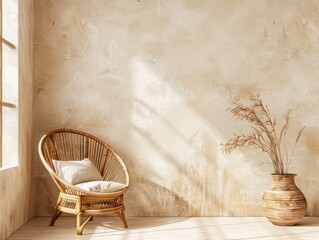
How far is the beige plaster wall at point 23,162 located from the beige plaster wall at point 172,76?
208mm

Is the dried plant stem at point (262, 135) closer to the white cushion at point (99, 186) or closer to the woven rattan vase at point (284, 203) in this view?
the woven rattan vase at point (284, 203)

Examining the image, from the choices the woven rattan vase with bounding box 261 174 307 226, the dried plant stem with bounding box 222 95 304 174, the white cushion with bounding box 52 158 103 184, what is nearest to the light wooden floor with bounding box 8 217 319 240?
the woven rattan vase with bounding box 261 174 307 226

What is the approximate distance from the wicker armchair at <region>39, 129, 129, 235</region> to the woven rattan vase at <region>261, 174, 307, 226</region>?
Answer: 141cm

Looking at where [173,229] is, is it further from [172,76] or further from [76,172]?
[172,76]

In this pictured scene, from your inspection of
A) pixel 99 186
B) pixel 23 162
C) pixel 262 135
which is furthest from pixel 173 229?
pixel 23 162

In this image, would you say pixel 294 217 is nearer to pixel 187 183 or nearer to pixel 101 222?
pixel 187 183

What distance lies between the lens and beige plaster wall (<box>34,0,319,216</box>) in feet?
15.4

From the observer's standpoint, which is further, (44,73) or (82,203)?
(44,73)

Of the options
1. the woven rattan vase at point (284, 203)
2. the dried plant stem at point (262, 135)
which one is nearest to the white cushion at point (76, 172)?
the dried plant stem at point (262, 135)

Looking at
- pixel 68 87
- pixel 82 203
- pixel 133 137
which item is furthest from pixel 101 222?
pixel 68 87

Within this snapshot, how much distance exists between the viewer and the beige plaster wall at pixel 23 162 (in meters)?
3.69

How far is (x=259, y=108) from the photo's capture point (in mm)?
4691

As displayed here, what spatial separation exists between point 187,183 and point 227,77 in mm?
1248

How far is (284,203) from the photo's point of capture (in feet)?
13.4
